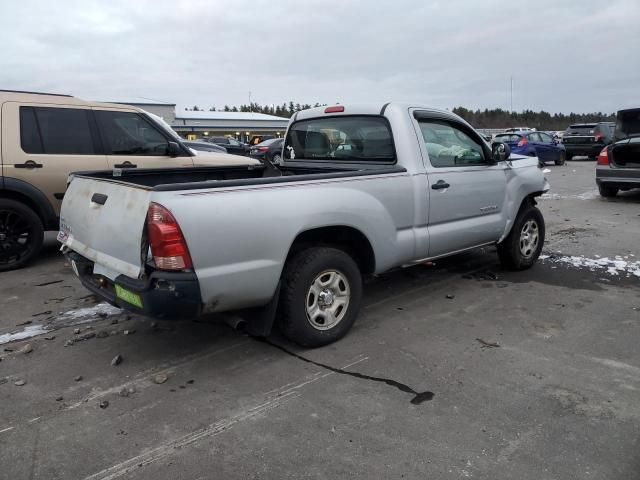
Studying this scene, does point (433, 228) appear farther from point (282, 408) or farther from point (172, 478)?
point (172, 478)

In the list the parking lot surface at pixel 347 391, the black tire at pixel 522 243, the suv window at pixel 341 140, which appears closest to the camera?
the parking lot surface at pixel 347 391

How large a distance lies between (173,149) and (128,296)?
13.6ft

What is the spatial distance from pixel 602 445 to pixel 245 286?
221cm

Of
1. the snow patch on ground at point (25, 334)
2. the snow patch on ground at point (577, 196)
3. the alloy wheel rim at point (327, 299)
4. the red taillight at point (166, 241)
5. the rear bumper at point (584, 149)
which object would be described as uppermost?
the red taillight at point (166, 241)

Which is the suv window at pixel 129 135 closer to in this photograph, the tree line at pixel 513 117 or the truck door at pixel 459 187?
the truck door at pixel 459 187

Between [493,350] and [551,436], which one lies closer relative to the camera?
[551,436]

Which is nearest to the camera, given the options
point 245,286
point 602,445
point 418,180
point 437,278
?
point 602,445

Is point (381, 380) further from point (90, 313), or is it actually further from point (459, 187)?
point (90, 313)

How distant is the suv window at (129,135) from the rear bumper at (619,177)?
9.52 m

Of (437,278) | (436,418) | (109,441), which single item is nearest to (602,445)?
(436,418)

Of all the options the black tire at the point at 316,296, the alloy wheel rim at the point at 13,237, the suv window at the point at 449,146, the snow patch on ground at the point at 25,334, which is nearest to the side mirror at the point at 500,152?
the suv window at the point at 449,146

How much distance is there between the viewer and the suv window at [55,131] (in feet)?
20.9

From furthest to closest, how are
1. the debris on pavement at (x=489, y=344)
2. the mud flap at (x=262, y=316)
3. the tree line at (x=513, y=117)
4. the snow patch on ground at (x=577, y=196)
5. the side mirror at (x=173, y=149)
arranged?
the tree line at (x=513, y=117)
the snow patch on ground at (x=577, y=196)
the side mirror at (x=173, y=149)
the debris on pavement at (x=489, y=344)
the mud flap at (x=262, y=316)

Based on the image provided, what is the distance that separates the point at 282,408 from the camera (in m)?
3.18
